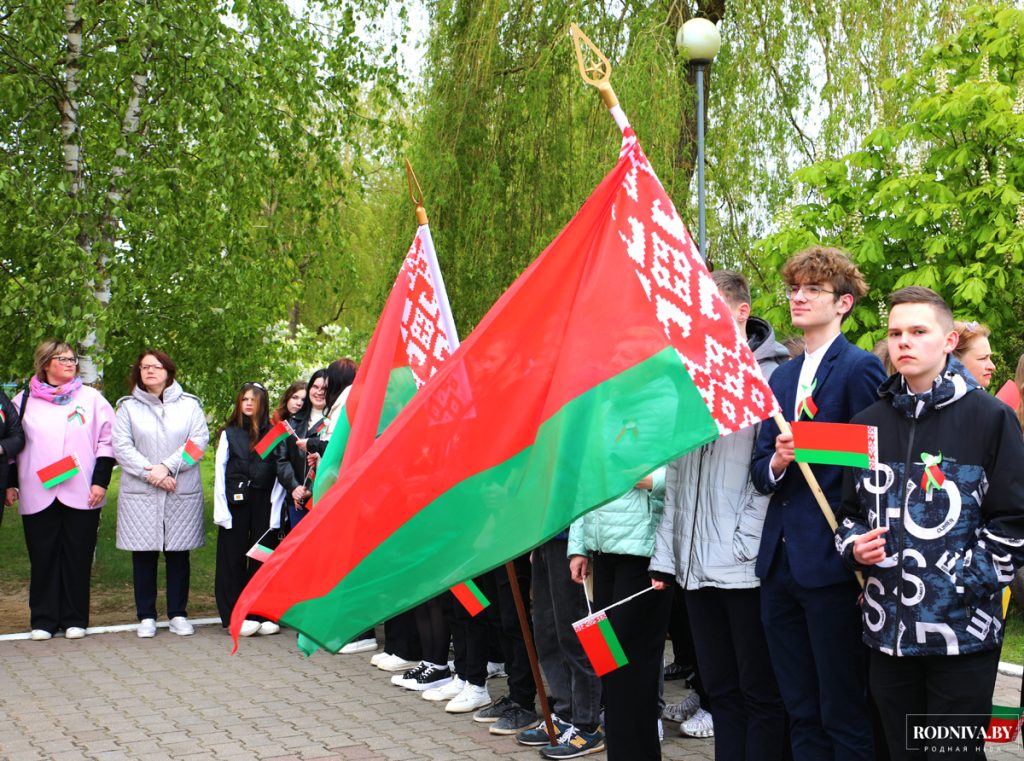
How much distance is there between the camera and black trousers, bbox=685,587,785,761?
4773mm

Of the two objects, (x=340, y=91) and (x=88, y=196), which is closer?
(x=88, y=196)

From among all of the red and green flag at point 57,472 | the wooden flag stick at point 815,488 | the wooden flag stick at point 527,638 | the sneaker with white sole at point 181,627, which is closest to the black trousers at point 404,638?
the sneaker with white sole at point 181,627

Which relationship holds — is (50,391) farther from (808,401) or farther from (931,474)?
(931,474)

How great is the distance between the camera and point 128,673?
8.20 metres

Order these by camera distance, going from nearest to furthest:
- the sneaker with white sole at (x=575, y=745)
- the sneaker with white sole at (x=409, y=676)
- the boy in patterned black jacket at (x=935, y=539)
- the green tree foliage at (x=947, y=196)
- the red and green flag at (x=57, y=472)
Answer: the boy in patterned black jacket at (x=935, y=539), the sneaker with white sole at (x=575, y=745), the sneaker with white sole at (x=409, y=676), the green tree foliage at (x=947, y=196), the red and green flag at (x=57, y=472)

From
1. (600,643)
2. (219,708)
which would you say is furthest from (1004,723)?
(219,708)

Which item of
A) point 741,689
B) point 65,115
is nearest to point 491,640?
point 741,689

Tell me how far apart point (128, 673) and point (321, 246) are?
638cm

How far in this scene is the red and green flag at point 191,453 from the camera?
9727 mm

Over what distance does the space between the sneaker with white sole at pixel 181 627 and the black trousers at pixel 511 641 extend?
3411 millimetres

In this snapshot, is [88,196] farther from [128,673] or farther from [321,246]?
[128,673]

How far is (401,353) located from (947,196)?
503 centimetres

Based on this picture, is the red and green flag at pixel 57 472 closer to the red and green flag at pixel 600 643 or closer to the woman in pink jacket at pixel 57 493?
the woman in pink jacket at pixel 57 493

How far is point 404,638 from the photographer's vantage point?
8.31m
